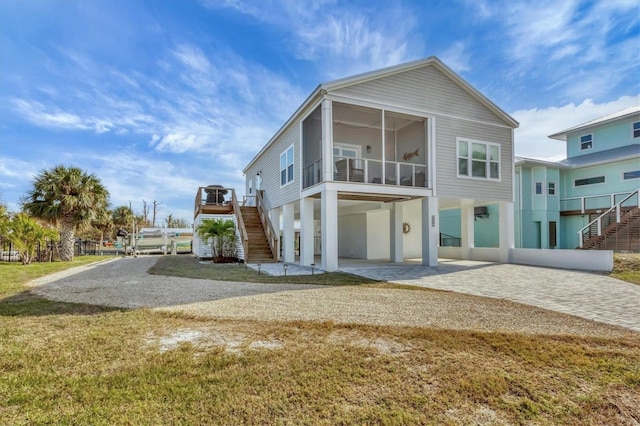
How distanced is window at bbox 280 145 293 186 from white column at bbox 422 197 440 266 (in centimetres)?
595

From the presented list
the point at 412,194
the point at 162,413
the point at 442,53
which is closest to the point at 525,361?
the point at 162,413

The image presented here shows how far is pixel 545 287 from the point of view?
A: 8555mm

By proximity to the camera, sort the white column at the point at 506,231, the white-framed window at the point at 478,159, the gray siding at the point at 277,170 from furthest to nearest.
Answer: the white column at the point at 506,231 → the gray siding at the point at 277,170 → the white-framed window at the point at 478,159

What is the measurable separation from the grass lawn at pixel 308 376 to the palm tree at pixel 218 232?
12.0 meters

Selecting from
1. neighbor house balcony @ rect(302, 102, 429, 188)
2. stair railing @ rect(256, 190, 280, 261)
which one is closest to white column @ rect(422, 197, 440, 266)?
neighbor house balcony @ rect(302, 102, 429, 188)

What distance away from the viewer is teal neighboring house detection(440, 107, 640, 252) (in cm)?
2008

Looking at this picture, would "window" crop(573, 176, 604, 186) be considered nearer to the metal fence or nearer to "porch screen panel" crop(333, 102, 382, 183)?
"porch screen panel" crop(333, 102, 382, 183)

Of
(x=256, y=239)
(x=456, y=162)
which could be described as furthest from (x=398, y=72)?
(x=256, y=239)

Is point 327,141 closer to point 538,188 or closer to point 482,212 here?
point 482,212

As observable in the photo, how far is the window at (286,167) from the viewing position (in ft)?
50.8

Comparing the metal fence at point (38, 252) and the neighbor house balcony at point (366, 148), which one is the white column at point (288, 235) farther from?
the metal fence at point (38, 252)

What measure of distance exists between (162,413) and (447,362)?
2740mm

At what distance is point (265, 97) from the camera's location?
18.6 metres

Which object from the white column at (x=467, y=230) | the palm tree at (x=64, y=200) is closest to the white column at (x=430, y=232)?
the white column at (x=467, y=230)
